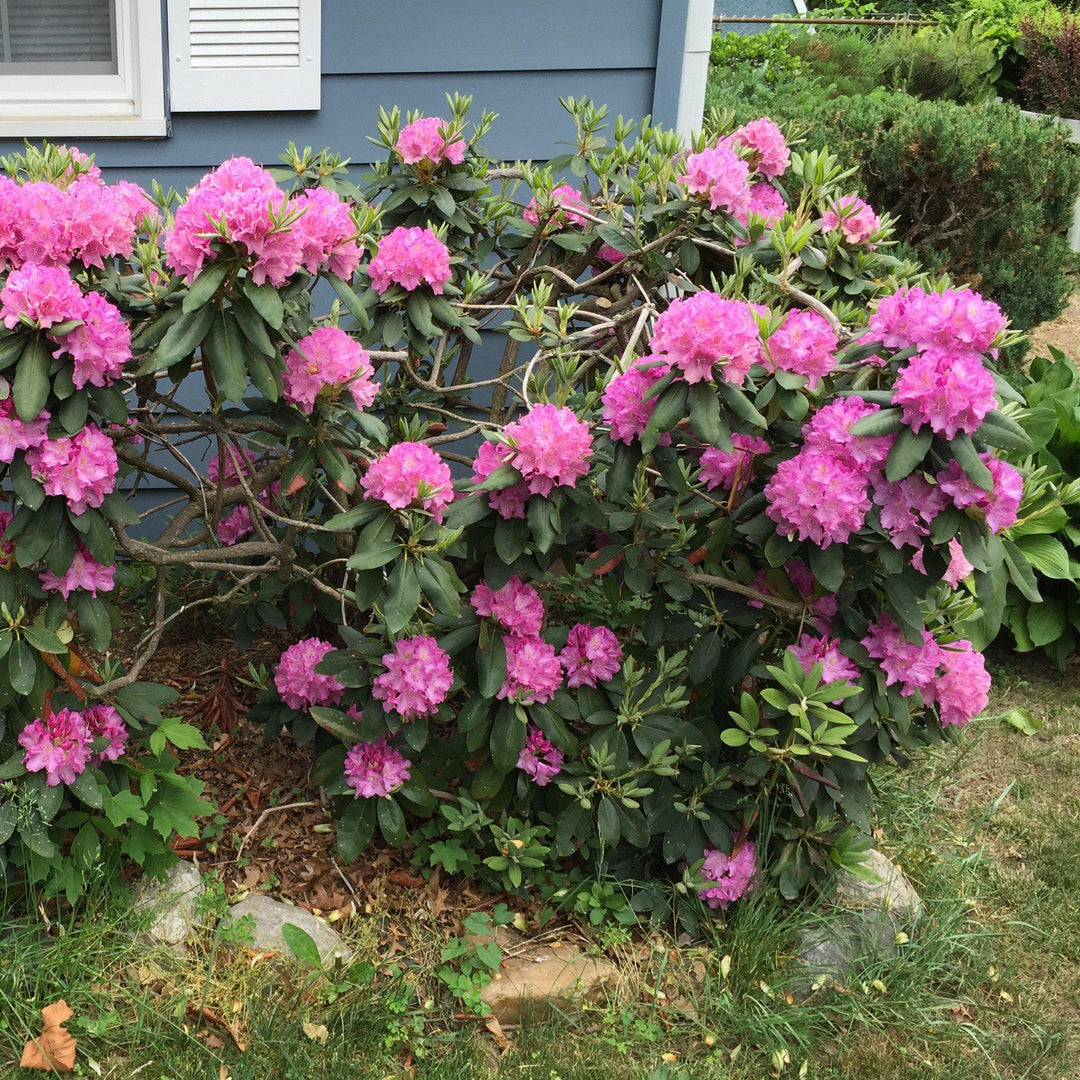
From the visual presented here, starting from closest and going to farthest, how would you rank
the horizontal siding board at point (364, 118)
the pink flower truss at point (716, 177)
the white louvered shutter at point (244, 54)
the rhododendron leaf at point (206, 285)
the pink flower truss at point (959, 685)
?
the rhododendron leaf at point (206, 285), the pink flower truss at point (959, 685), the pink flower truss at point (716, 177), the white louvered shutter at point (244, 54), the horizontal siding board at point (364, 118)

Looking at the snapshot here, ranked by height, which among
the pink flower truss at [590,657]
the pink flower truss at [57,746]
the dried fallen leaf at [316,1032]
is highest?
the pink flower truss at [590,657]

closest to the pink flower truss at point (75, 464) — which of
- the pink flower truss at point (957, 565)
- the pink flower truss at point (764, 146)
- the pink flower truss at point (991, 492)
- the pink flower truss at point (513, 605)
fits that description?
the pink flower truss at point (513, 605)

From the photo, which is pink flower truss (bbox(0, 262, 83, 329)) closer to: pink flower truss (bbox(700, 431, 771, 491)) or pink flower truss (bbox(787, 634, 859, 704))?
pink flower truss (bbox(700, 431, 771, 491))

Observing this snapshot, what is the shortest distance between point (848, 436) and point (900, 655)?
1.68 feet

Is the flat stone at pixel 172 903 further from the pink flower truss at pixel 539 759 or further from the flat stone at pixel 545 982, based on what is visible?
the pink flower truss at pixel 539 759

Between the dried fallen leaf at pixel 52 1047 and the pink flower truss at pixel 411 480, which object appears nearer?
the dried fallen leaf at pixel 52 1047

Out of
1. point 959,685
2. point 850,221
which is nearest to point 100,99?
point 850,221

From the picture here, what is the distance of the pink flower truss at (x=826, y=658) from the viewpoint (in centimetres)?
228

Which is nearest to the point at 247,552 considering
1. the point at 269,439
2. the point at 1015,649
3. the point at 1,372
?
the point at 269,439

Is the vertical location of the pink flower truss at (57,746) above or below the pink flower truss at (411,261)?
below

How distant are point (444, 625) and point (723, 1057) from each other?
3.38ft

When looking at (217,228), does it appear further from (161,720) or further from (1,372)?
(161,720)

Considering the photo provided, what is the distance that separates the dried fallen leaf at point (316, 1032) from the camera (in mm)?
2109

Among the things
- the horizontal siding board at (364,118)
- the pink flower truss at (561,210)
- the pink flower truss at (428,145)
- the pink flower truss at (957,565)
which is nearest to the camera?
the pink flower truss at (957,565)
